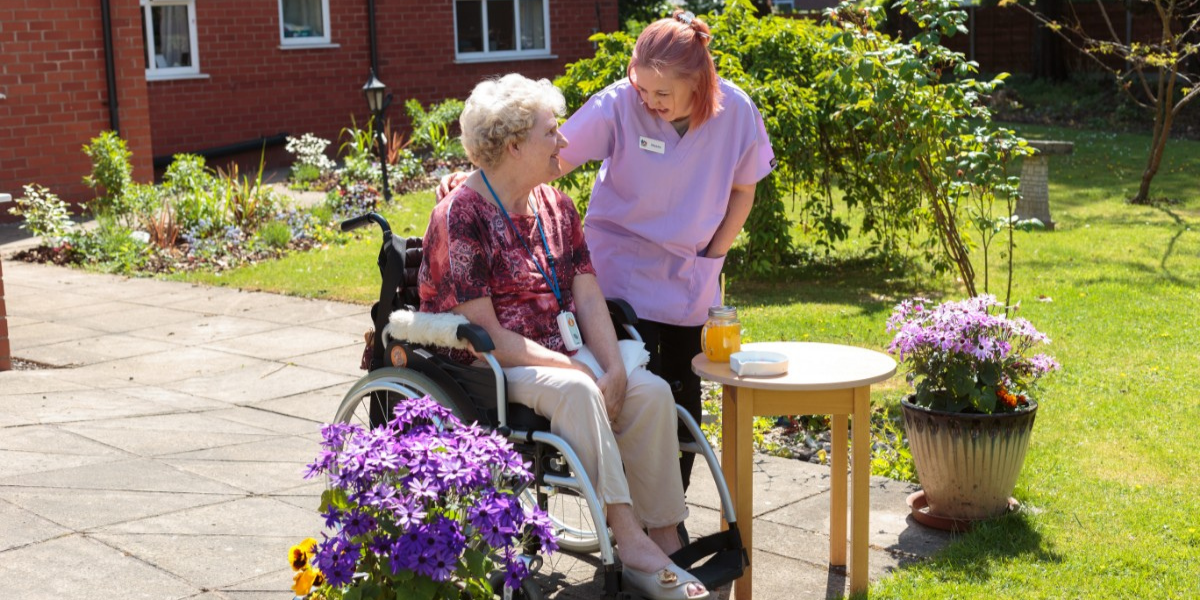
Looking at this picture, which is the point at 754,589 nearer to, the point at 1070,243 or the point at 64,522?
the point at 64,522

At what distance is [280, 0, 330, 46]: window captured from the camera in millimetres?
15727

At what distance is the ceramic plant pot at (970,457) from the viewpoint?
4.10m

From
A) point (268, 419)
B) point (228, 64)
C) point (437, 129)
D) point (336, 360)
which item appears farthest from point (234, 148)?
point (268, 419)

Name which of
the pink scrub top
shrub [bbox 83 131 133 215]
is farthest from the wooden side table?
shrub [bbox 83 131 133 215]

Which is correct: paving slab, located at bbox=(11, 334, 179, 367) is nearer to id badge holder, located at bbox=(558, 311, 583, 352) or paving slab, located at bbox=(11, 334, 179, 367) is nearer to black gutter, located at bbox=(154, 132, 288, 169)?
id badge holder, located at bbox=(558, 311, 583, 352)

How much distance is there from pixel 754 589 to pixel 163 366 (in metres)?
3.91

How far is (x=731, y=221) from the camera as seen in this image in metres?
4.07

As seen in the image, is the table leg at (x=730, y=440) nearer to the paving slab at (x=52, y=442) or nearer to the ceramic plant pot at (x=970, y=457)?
the ceramic plant pot at (x=970, y=457)

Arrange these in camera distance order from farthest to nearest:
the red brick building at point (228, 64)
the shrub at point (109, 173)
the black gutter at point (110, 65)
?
the black gutter at point (110, 65), the red brick building at point (228, 64), the shrub at point (109, 173)

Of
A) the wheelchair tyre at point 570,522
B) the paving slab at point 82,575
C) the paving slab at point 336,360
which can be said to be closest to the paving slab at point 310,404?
the paving slab at point 336,360

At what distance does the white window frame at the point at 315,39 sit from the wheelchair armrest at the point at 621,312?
12.6 metres

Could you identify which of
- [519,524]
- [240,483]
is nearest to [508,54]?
[240,483]

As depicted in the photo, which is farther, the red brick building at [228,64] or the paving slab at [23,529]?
the red brick building at [228,64]

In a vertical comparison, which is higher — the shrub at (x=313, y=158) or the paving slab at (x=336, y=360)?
the shrub at (x=313, y=158)
